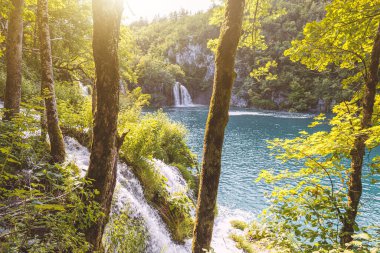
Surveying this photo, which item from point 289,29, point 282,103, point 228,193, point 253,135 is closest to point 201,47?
point 289,29

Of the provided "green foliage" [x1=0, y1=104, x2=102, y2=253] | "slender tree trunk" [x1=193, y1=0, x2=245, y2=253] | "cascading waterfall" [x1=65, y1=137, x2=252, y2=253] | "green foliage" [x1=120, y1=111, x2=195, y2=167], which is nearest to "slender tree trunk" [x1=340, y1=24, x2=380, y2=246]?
"slender tree trunk" [x1=193, y1=0, x2=245, y2=253]

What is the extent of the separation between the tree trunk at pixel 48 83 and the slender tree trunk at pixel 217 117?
→ 3760mm

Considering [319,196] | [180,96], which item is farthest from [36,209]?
[180,96]

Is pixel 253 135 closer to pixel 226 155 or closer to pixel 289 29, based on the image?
pixel 226 155

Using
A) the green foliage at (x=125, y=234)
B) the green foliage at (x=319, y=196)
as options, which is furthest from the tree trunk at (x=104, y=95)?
the green foliage at (x=319, y=196)

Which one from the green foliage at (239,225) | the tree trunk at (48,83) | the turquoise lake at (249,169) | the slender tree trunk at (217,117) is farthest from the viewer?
the turquoise lake at (249,169)

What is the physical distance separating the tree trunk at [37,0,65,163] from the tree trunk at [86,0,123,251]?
2283 millimetres

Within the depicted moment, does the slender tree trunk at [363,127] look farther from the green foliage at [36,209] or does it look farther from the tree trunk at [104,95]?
the green foliage at [36,209]

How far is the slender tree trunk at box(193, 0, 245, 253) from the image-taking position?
3.52 m

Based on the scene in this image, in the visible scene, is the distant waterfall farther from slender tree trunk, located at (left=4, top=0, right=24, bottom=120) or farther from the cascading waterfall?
slender tree trunk, located at (left=4, top=0, right=24, bottom=120)

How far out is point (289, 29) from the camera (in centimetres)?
7069

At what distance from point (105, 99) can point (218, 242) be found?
6.72 metres

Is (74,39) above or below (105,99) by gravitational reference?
above

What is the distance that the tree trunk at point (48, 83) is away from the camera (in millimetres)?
5277
